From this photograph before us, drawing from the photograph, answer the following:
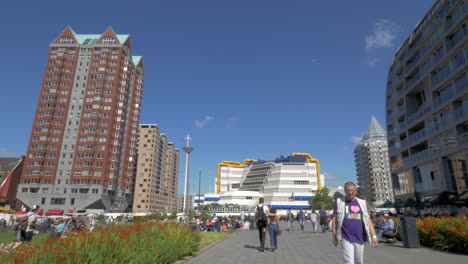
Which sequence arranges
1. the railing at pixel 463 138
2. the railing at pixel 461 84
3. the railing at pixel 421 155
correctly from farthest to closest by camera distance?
the railing at pixel 421 155
the railing at pixel 461 84
the railing at pixel 463 138

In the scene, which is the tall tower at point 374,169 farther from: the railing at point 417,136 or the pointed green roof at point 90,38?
the pointed green roof at point 90,38

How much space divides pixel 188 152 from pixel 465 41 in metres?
27.9

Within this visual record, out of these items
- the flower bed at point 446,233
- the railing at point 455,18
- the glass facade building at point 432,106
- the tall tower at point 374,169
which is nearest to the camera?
the flower bed at point 446,233

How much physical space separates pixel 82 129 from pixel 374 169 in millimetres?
134774

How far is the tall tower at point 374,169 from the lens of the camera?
141m

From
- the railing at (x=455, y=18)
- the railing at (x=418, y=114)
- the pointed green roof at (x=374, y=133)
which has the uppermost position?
the pointed green roof at (x=374, y=133)

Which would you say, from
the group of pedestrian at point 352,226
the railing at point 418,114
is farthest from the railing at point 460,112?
the group of pedestrian at point 352,226

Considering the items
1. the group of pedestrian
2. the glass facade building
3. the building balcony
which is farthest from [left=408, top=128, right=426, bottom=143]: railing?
the group of pedestrian

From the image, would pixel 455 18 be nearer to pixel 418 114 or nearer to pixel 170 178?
pixel 418 114

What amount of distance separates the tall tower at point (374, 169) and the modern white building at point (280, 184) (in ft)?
116

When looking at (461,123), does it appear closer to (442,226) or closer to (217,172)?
(442,226)

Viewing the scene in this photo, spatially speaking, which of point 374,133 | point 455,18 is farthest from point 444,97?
point 374,133

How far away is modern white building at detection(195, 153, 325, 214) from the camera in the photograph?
107 metres

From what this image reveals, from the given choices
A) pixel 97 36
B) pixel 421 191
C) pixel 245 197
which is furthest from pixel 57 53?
pixel 421 191
